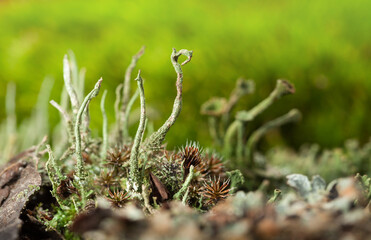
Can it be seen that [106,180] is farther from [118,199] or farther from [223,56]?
[223,56]

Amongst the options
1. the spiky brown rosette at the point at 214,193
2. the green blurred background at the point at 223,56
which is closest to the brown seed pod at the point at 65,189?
the spiky brown rosette at the point at 214,193

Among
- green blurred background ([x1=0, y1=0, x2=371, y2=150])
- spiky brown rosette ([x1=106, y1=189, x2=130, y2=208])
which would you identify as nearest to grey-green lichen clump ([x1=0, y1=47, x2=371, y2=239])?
spiky brown rosette ([x1=106, y1=189, x2=130, y2=208])

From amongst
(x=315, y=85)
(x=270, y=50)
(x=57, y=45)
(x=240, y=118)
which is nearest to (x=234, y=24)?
(x=270, y=50)

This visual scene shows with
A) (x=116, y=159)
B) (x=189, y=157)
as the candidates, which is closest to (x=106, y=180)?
(x=116, y=159)

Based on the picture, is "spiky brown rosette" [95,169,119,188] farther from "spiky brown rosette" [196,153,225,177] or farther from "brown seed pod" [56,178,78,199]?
"spiky brown rosette" [196,153,225,177]

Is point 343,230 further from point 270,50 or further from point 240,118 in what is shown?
point 270,50
